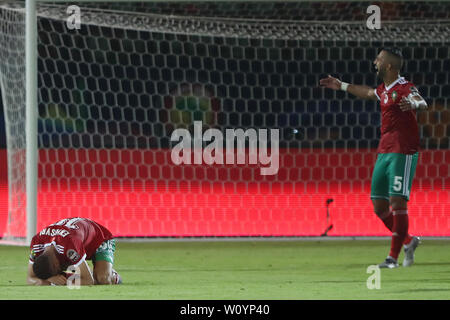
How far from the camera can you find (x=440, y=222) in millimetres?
9570

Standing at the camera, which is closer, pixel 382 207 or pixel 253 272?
pixel 253 272

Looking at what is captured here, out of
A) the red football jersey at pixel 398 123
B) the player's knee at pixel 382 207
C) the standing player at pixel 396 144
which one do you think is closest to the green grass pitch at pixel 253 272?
the standing player at pixel 396 144

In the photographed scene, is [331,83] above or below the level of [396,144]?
above

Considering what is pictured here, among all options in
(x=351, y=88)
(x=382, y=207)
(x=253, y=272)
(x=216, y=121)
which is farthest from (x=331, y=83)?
(x=216, y=121)

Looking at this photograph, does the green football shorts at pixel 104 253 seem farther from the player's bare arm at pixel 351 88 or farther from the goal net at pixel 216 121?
the goal net at pixel 216 121

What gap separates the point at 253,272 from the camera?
21.1ft

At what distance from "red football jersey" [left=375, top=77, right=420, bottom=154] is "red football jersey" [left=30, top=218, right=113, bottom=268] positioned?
2102mm

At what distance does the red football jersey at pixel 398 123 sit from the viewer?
20.7 feet

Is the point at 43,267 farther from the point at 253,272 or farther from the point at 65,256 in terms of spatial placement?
the point at 253,272

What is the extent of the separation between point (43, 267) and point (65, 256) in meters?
0.13

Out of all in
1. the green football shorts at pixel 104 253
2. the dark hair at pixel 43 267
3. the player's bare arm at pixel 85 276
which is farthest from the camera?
the green football shorts at pixel 104 253

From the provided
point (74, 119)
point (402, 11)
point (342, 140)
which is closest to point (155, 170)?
point (74, 119)

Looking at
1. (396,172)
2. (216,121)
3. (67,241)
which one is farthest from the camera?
(216,121)

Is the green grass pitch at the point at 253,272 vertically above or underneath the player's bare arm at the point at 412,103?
underneath
